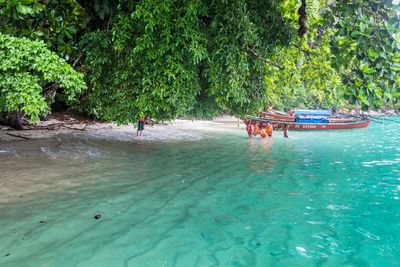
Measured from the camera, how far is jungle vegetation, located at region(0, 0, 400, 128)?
6.00 metres

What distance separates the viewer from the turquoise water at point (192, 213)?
4.05 m

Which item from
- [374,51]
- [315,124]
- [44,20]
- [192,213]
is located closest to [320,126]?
[315,124]

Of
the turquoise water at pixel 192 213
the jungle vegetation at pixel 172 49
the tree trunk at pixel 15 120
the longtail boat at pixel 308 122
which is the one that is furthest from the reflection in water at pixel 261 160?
the tree trunk at pixel 15 120

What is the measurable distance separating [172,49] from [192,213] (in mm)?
4186

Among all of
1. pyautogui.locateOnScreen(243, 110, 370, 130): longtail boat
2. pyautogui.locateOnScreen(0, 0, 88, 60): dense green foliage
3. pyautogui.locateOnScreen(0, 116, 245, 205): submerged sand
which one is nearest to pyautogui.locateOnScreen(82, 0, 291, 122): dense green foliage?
pyautogui.locateOnScreen(0, 0, 88, 60): dense green foliage

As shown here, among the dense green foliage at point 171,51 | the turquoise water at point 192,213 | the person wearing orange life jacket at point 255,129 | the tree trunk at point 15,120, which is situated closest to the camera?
the turquoise water at point 192,213

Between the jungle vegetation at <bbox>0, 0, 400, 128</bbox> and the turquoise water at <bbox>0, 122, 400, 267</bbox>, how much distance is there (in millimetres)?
1737

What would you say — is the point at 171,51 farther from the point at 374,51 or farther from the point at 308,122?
the point at 308,122

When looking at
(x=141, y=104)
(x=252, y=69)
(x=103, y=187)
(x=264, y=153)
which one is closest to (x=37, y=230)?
(x=103, y=187)

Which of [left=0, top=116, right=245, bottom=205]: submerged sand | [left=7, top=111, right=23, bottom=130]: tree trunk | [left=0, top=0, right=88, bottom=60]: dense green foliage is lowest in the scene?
[left=0, top=116, right=245, bottom=205]: submerged sand

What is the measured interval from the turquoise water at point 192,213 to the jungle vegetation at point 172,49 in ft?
5.70

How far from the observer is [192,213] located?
18.3ft

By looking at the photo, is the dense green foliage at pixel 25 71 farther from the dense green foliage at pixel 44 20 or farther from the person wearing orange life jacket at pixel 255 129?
the person wearing orange life jacket at pixel 255 129

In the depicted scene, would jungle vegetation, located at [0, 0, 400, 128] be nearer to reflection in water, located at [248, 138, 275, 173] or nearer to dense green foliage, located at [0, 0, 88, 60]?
dense green foliage, located at [0, 0, 88, 60]
